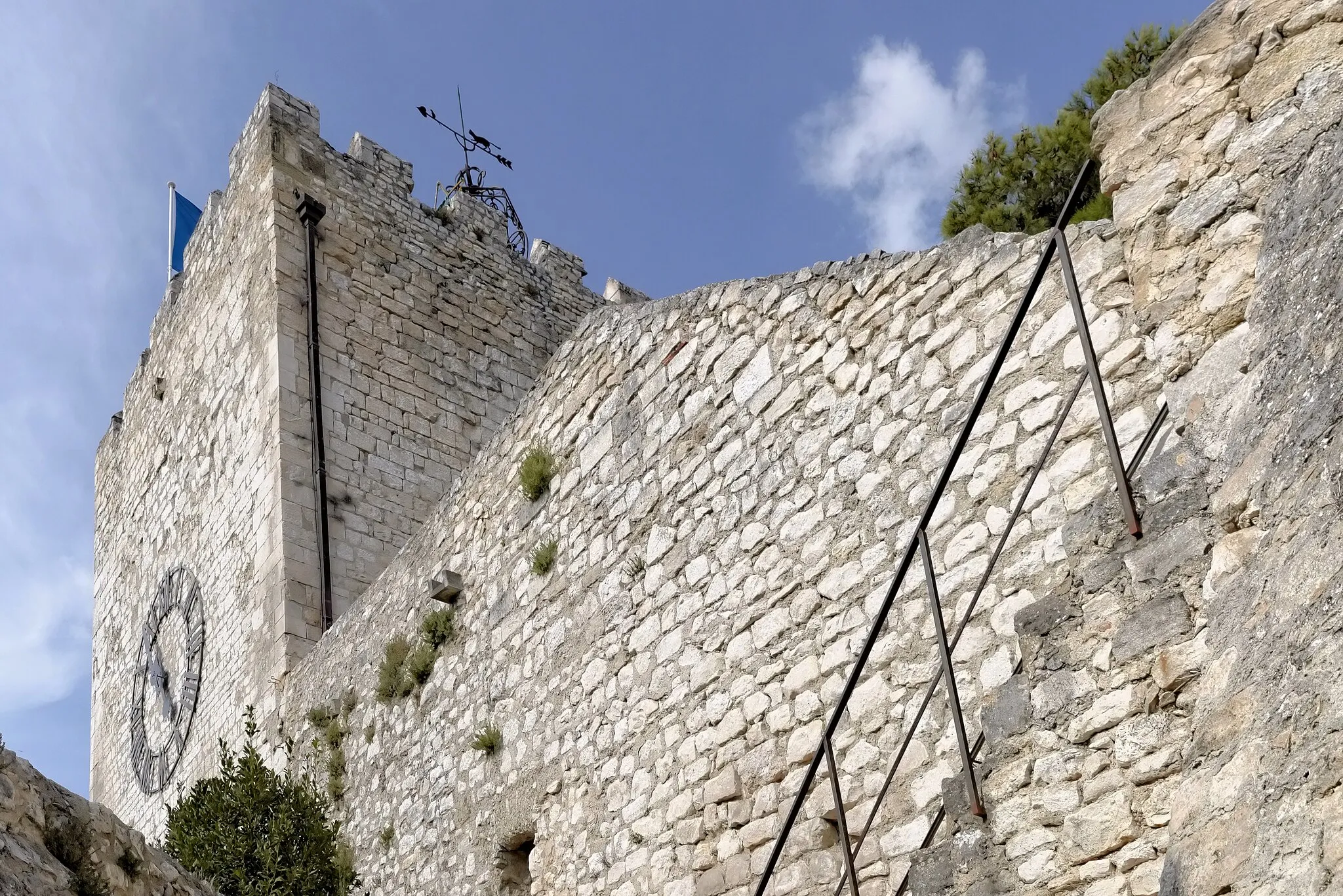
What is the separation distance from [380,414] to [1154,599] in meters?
9.79

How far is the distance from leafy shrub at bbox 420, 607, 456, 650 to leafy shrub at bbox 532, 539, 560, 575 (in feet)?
3.42

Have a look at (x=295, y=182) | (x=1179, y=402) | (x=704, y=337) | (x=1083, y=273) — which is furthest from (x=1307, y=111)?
(x=295, y=182)

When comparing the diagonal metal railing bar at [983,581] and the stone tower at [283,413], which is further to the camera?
the stone tower at [283,413]

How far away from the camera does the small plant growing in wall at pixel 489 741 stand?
7340mm

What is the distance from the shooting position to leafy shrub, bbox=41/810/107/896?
4305 millimetres

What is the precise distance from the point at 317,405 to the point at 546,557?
516 cm

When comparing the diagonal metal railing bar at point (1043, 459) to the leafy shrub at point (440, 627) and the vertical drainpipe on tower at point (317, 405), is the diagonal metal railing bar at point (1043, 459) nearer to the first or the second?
the leafy shrub at point (440, 627)

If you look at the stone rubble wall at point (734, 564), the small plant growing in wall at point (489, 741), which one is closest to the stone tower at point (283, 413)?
the stone rubble wall at point (734, 564)

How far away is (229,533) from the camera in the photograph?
12.1 meters

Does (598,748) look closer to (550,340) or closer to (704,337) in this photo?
(704,337)

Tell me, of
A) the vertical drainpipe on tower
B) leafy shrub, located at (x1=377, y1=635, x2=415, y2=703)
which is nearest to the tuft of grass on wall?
leafy shrub, located at (x1=377, y1=635, x2=415, y2=703)

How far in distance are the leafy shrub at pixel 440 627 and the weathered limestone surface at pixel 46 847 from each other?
126 inches

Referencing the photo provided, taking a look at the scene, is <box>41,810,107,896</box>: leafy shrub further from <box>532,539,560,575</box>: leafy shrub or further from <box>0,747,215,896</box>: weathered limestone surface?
<box>532,539,560,575</box>: leafy shrub

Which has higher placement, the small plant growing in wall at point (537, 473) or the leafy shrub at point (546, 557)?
the small plant growing in wall at point (537, 473)
